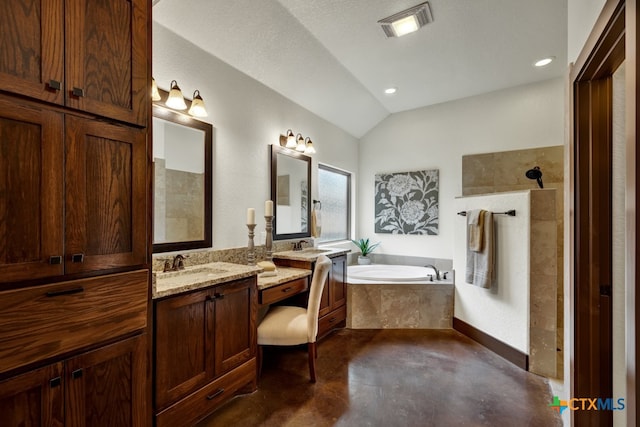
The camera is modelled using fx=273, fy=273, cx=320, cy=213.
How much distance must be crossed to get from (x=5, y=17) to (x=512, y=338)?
3.61 meters

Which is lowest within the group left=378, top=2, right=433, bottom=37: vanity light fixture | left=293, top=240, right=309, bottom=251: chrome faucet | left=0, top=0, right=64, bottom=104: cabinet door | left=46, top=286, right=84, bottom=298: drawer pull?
left=293, top=240, right=309, bottom=251: chrome faucet

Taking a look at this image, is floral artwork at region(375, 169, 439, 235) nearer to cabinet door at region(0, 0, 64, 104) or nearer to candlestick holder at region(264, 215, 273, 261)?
candlestick holder at region(264, 215, 273, 261)

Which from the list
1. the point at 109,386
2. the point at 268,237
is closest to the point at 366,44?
the point at 268,237

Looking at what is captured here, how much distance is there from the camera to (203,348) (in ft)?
5.32

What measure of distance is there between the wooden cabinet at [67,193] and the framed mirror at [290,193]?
1.69m

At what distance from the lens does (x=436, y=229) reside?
3.88m

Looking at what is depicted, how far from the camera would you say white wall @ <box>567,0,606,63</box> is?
1.15 meters

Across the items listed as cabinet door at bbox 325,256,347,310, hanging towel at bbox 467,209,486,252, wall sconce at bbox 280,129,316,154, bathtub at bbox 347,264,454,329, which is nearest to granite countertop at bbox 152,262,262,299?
cabinet door at bbox 325,256,347,310

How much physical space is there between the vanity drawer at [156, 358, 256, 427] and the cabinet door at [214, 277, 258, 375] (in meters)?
0.06

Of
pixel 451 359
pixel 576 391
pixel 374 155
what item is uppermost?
pixel 374 155

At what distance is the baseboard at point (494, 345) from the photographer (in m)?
2.35

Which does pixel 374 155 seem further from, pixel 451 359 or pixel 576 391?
pixel 576 391

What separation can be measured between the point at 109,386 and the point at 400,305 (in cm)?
268

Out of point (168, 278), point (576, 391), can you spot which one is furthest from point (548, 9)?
point (168, 278)
